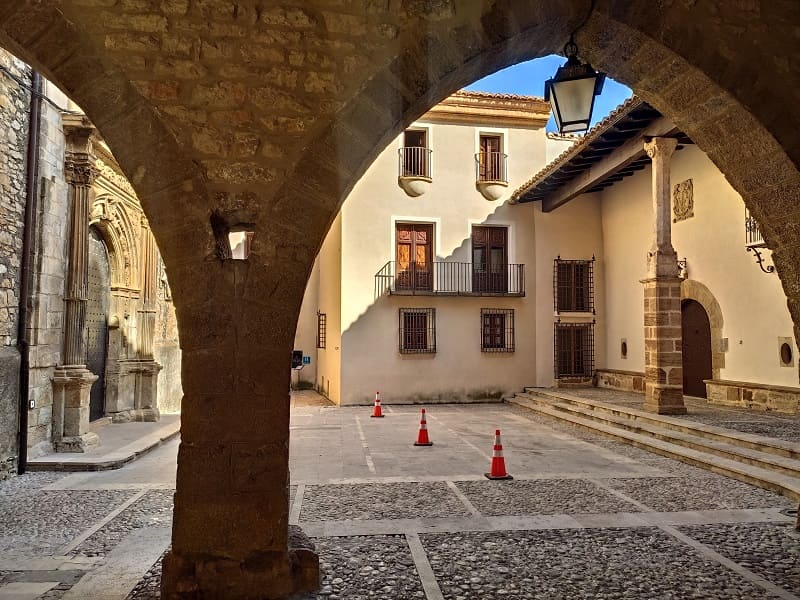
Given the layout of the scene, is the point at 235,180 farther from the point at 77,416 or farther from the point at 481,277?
the point at 481,277

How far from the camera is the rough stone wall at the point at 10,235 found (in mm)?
6430

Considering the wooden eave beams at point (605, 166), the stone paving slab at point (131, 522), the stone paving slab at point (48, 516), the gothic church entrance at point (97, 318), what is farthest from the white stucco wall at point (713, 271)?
the gothic church entrance at point (97, 318)

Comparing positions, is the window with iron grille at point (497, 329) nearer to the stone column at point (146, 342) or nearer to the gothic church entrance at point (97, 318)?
the stone column at point (146, 342)

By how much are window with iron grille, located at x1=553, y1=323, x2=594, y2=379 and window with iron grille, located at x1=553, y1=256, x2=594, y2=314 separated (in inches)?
20.1

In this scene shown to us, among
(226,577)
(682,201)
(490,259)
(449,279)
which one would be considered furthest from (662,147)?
(226,577)

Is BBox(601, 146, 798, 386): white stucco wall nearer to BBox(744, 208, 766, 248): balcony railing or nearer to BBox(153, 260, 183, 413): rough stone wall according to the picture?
BBox(744, 208, 766, 248): balcony railing

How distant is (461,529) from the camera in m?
4.65

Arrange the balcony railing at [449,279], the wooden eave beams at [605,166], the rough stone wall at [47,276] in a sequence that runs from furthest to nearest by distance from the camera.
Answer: the balcony railing at [449,279], the wooden eave beams at [605,166], the rough stone wall at [47,276]

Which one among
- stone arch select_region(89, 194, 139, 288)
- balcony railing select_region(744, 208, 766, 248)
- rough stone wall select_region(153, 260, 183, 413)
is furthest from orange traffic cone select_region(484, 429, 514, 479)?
rough stone wall select_region(153, 260, 183, 413)

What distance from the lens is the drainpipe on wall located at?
22.2 ft

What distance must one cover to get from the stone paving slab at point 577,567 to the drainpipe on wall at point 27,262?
5.32 meters

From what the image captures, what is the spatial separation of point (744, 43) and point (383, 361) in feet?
39.0

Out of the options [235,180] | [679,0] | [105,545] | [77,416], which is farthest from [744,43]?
[77,416]

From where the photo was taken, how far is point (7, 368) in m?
6.49
